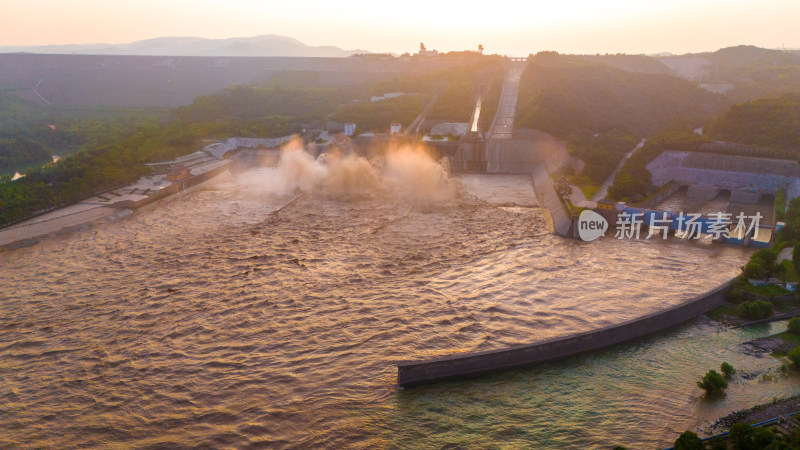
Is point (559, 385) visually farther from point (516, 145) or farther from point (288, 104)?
point (288, 104)

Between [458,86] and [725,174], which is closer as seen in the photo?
[725,174]

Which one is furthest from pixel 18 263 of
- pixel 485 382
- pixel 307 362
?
pixel 485 382

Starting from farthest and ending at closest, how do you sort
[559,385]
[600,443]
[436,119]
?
[436,119], [559,385], [600,443]

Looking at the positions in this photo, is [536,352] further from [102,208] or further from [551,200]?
[102,208]

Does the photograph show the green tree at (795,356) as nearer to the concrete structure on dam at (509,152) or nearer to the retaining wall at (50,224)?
the concrete structure on dam at (509,152)

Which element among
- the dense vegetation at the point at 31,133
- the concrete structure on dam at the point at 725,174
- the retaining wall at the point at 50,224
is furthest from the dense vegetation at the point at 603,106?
the dense vegetation at the point at 31,133

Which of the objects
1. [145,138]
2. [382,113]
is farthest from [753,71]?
[145,138]

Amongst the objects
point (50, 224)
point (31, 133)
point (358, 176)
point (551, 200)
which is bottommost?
point (50, 224)
